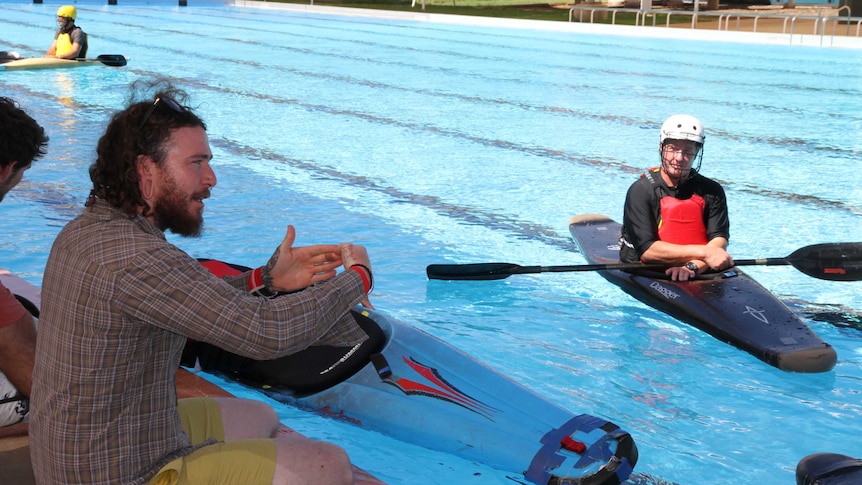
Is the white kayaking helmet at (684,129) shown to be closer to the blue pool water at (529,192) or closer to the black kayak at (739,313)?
the black kayak at (739,313)

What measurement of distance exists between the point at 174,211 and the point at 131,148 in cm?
17

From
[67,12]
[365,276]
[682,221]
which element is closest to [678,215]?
[682,221]

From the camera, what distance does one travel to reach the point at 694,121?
16.7 ft

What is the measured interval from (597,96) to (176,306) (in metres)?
11.9

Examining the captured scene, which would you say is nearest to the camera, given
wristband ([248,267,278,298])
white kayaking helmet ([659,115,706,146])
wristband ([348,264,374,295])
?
wristband ([348,264,374,295])

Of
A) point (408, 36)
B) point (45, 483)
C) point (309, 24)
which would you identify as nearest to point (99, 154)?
point (45, 483)

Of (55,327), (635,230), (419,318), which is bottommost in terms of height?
(419,318)

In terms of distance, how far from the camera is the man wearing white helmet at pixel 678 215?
520cm

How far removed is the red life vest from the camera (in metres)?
5.30

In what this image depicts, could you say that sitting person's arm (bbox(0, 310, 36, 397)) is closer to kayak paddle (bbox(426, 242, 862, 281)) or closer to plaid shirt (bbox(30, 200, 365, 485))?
plaid shirt (bbox(30, 200, 365, 485))

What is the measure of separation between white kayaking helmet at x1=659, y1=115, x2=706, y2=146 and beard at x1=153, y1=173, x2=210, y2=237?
3.29m

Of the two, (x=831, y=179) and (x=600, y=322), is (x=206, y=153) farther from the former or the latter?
(x=831, y=179)

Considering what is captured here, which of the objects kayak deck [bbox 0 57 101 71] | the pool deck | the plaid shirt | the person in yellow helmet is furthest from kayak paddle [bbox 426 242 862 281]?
the pool deck

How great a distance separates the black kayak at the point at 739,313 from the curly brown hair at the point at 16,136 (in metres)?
3.37
